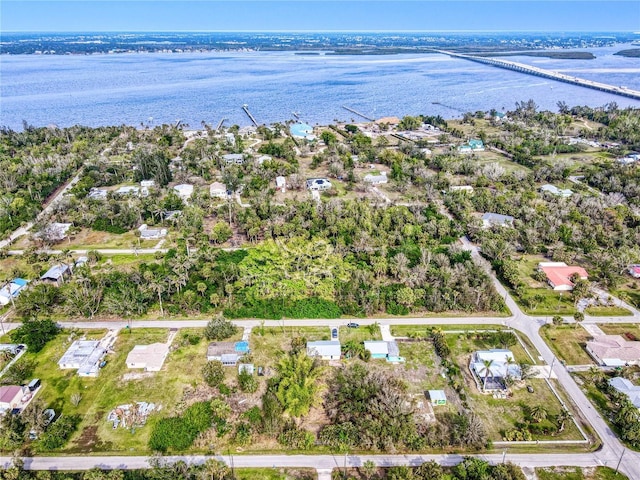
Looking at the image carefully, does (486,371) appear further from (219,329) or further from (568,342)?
(219,329)

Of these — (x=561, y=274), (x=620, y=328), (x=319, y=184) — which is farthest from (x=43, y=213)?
(x=620, y=328)

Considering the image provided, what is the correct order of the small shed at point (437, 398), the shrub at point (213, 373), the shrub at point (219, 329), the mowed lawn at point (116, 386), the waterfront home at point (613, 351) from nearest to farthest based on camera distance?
the mowed lawn at point (116, 386), the small shed at point (437, 398), the shrub at point (213, 373), the waterfront home at point (613, 351), the shrub at point (219, 329)

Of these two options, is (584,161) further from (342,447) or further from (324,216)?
(342,447)

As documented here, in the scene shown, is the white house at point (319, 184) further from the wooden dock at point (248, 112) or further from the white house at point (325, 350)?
the wooden dock at point (248, 112)

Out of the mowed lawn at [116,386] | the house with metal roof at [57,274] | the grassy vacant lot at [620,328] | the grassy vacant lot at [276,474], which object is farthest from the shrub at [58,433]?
the grassy vacant lot at [620,328]

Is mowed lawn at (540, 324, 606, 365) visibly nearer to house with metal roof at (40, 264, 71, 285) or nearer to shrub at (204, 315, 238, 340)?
shrub at (204, 315, 238, 340)

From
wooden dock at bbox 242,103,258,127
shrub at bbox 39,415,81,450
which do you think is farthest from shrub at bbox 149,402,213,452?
wooden dock at bbox 242,103,258,127
